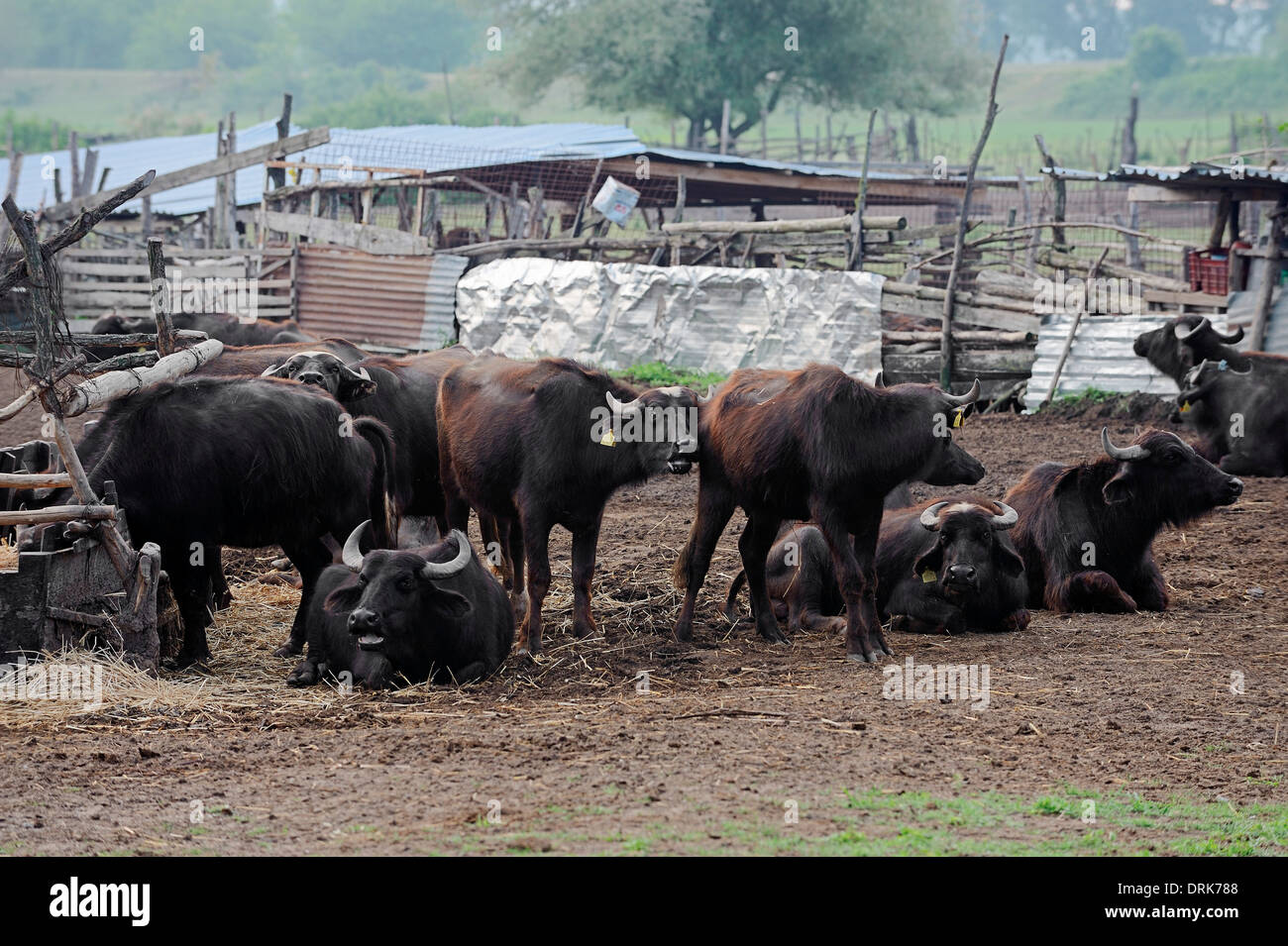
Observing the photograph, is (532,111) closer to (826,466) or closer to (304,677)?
(826,466)

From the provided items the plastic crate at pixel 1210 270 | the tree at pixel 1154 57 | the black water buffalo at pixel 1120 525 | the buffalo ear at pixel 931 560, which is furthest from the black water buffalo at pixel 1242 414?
the tree at pixel 1154 57

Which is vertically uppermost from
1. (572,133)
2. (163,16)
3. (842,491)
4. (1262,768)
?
(163,16)

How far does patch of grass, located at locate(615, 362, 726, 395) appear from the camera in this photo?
71.8 ft

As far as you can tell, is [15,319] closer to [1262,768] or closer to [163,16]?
[1262,768]

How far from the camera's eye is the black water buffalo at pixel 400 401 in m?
10.9

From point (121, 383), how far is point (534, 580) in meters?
2.74

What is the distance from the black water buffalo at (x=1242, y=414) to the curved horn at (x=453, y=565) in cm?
972

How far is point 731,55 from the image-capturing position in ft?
160

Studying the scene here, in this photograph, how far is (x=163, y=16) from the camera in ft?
339

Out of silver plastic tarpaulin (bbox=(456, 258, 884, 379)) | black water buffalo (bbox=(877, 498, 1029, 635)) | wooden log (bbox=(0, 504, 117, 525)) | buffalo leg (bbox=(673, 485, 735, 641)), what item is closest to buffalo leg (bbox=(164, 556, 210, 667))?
wooden log (bbox=(0, 504, 117, 525))

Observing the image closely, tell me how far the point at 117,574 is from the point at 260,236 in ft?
78.6

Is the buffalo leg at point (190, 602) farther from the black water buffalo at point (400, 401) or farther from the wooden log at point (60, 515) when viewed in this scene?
the black water buffalo at point (400, 401)

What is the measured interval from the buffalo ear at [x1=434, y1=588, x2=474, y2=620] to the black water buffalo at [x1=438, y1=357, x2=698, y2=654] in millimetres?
814

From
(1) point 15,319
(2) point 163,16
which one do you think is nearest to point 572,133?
(1) point 15,319
